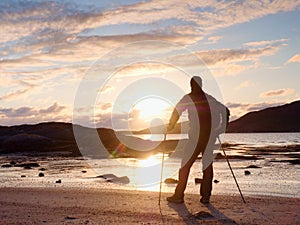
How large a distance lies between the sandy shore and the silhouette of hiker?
0.57m

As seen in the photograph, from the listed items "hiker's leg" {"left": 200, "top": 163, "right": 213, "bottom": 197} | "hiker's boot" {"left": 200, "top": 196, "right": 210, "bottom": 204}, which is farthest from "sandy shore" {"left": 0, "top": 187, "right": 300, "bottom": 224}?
"hiker's leg" {"left": 200, "top": 163, "right": 213, "bottom": 197}

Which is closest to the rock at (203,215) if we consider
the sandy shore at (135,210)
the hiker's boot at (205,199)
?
the sandy shore at (135,210)

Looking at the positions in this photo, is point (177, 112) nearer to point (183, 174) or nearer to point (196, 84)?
point (196, 84)

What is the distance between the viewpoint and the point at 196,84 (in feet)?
41.4

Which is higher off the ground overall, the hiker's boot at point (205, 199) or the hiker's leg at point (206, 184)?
the hiker's leg at point (206, 184)

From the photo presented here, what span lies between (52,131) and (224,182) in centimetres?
11871

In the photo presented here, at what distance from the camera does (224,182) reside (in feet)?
72.0

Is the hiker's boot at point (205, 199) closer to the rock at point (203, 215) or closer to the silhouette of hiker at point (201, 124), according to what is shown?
the silhouette of hiker at point (201, 124)

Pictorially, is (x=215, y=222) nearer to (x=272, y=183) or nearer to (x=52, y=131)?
(x=272, y=183)

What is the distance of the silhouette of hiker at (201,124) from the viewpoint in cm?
1256

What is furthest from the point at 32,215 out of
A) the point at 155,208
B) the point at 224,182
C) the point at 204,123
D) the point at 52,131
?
the point at 52,131

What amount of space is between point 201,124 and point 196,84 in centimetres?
107

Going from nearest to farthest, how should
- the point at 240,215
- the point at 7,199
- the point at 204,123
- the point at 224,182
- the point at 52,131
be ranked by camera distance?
the point at 240,215
the point at 204,123
the point at 7,199
the point at 224,182
the point at 52,131

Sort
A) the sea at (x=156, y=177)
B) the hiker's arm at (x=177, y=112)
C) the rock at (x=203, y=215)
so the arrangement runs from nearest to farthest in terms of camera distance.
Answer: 1. the rock at (x=203, y=215)
2. the hiker's arm at (x=177, y=112)
3. the sea at (x=156, y=177)
